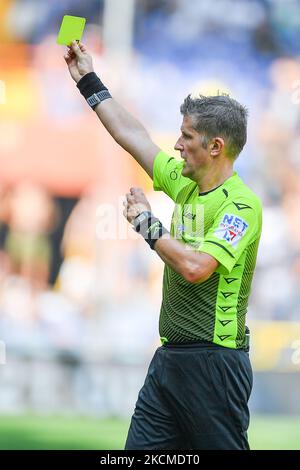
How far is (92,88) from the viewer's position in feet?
15.8

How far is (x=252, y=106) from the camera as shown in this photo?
8836 mm

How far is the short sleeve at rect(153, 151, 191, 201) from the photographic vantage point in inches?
183

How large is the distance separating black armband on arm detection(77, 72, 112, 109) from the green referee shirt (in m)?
0.75

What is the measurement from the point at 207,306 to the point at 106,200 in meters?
4.41

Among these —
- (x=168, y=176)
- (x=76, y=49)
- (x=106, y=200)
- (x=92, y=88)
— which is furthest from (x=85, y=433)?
(x=76, y=49)

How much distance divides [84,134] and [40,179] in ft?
1.79

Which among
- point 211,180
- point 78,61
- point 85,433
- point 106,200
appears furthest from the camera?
point 106,200

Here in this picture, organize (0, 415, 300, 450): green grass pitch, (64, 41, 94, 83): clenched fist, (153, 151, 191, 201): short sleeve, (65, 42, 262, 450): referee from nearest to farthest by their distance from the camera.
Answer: (65, 42, 262, 450): referee < (153, 151, 191, 201): short sleeve < (64, 41, 94, 83): clenched fist < (0, 415, 300, 450): green grass pitch

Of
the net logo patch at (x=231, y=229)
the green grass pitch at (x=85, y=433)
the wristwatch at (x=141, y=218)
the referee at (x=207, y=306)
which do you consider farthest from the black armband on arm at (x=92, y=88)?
the green grass pitch at (x=85, y=433)

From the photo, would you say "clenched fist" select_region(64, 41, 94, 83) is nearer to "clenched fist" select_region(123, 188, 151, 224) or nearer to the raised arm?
the raised arm

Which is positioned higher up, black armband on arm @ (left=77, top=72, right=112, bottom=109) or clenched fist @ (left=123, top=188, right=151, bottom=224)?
black armband on arm @ (left=77, top=72, right=112, bottom=109)

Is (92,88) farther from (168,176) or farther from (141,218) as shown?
(141,218)

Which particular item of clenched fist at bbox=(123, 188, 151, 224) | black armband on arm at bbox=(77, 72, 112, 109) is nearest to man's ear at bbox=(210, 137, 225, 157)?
clenched fist at bbox=(123, 188, 151, 224)

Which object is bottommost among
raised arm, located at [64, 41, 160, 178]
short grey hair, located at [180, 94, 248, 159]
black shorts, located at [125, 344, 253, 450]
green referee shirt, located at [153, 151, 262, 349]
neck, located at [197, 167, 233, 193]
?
black shorts, located at [125, 344, 253, 450]
